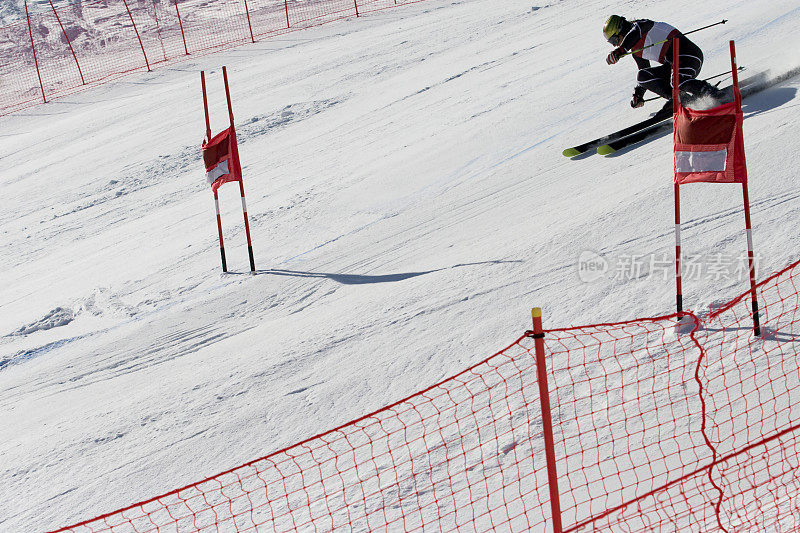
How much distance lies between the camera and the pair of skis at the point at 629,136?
1004cm

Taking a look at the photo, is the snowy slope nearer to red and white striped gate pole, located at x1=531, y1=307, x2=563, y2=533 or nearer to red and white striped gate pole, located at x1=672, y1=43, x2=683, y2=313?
red and white striped gate pole, located at x1=672, y1=43, x2=683, y2=313

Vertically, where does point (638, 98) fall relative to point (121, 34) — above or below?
below

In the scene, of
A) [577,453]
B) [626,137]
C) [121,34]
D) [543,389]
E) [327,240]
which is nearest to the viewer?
[543,389]

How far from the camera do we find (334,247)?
9562mm

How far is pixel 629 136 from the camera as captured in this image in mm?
10117

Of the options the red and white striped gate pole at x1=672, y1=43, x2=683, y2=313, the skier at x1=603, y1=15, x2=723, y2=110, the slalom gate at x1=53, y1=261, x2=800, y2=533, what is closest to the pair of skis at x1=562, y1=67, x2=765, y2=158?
the skier at x1=603, y1=15, x2=723, y2=110

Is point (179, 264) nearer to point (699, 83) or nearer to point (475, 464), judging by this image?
point (475, 464)

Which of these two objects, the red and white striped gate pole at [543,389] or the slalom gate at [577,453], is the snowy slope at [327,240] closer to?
the slalom gate at [577,453]

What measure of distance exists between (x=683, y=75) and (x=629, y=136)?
0.92 metres

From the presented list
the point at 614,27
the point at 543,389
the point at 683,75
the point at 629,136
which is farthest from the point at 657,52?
the point at 543,389

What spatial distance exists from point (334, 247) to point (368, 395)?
3.29m

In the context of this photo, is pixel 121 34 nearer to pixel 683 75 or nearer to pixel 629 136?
pixel 629 136

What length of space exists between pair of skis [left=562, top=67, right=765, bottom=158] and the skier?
0.30 meters

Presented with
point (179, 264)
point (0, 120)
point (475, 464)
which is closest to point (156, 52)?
point (0, 120)
